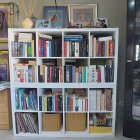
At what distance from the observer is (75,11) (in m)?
2.68

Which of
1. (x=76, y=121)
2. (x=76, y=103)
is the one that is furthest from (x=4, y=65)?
(x=76, y=121)

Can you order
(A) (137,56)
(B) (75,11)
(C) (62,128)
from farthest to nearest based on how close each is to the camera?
(B) (75,11) → (C) (62,128) → (A) (137,56)

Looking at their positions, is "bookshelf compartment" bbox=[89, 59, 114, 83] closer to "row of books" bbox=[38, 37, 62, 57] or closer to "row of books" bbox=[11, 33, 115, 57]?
"row of books" bbox=[11, 33, 115, 57]

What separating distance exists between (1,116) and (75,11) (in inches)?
71.8

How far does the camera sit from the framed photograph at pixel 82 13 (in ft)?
8.75

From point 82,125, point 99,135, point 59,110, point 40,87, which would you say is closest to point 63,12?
point 40,87

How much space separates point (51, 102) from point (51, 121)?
0.85ft

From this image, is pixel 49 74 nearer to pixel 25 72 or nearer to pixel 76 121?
pixel 25 72

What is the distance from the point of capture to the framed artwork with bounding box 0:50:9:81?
2.75 meters

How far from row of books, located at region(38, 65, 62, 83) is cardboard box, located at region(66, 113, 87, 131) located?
49 cm

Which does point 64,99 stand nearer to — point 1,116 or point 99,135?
point 99,135

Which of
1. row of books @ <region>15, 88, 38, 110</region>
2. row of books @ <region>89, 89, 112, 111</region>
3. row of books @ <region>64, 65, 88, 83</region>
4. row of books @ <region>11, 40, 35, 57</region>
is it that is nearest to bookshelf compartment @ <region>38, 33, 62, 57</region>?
row of books @ <region>11, 40, 35, 57</region>

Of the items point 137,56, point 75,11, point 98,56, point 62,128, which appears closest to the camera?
point 137,56

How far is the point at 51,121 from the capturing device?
239 centimetres
